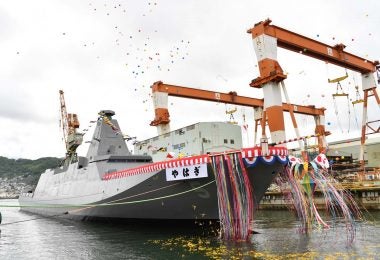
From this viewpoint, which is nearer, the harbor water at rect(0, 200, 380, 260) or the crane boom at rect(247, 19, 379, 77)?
the harbor water at rect(0, 200, 380, 260)

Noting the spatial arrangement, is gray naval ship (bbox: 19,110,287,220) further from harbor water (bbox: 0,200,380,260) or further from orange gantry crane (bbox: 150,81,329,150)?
orange gantry crane (bbox: 150,81,329,150)

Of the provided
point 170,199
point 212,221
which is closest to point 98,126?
point 170,199

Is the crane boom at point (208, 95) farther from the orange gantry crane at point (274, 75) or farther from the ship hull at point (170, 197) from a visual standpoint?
the ship hull at point (170, 197)

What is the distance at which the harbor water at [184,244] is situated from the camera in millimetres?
11320

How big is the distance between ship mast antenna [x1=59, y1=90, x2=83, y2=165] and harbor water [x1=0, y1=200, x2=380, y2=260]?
463 inches

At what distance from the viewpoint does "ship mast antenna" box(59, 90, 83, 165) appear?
30.0m

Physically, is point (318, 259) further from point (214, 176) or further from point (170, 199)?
point (170, 199)

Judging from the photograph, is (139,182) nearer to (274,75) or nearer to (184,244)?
(184,244)

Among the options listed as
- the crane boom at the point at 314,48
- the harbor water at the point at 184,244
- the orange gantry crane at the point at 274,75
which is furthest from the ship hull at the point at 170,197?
the crane boom at the point at 314,48

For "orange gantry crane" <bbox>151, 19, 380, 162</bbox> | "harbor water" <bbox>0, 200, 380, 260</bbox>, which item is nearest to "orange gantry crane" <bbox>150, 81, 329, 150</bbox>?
"orange gantry crane" <bbox>151, 19, 380, 162</bbox>

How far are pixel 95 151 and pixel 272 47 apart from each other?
15.0 meters

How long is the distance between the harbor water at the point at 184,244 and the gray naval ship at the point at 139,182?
1109 millimetres

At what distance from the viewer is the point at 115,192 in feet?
60.6

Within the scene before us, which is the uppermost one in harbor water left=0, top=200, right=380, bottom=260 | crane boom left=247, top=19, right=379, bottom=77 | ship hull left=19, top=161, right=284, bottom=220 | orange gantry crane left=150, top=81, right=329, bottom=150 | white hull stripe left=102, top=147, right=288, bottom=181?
crane boom left=247, top=19, right=379, bottom=77
